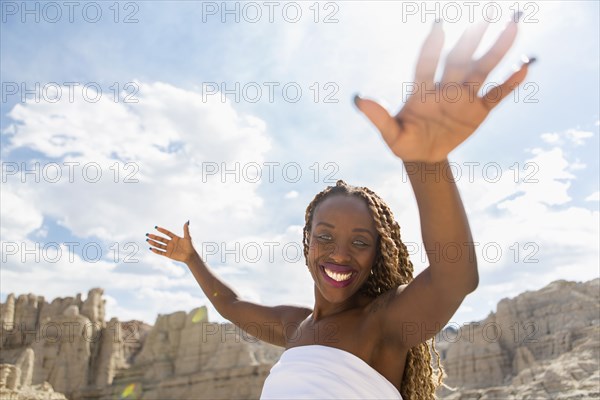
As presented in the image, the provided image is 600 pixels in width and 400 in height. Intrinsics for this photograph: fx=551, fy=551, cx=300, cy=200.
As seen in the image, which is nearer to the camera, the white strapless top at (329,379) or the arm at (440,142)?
the arm at (440,142)

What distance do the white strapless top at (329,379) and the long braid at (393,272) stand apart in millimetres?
158

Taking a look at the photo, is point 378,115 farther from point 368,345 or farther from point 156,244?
point 156,244

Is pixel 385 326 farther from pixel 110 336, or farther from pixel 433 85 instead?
pixel 110 336

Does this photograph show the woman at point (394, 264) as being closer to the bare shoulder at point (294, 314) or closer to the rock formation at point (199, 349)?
the bare shoulder at point (294, 314)

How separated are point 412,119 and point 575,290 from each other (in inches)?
2177

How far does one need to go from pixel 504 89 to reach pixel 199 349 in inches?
1948

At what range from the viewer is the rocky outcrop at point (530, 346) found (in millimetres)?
34875

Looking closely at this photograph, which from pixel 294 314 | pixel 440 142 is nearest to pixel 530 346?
pixel 294 314

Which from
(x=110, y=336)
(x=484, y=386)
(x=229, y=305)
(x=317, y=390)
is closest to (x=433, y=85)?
(x=317, y=390)

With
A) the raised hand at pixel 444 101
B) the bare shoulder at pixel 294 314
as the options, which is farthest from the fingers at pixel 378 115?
the bare shoulder at pixel 294 314

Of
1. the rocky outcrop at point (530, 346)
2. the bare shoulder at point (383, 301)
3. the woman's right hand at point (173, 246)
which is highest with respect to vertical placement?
the rocky outcrop at point (530, 346)

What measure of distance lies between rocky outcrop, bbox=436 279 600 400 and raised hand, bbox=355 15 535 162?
3552 centimetres

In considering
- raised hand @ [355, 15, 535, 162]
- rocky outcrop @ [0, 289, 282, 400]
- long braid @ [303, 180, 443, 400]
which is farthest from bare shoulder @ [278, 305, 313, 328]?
rocky outcrop @ [0, 289, 282, 400]

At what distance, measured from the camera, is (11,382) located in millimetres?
27594
